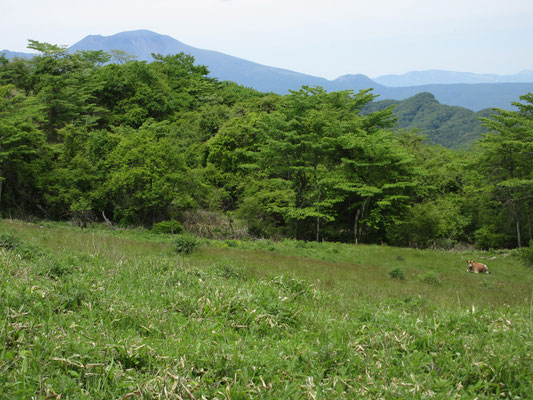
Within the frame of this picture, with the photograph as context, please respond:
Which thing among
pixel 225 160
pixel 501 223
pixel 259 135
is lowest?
pixel 501 223

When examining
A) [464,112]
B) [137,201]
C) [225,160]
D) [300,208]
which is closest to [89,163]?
[137,201]

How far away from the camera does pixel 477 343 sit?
420 centimetres

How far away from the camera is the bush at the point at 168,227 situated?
21.1m

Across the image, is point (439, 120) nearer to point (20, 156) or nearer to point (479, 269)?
point (479, 269)

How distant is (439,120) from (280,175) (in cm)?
13487

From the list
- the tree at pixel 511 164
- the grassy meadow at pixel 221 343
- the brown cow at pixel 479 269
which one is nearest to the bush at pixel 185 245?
the grassy meadow at pixel 221 343

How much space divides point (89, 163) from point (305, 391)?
2373 cm

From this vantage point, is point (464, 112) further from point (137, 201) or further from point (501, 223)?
point (137, 201)

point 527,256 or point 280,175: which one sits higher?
point 280,175

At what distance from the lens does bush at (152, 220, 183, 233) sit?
21120 mm

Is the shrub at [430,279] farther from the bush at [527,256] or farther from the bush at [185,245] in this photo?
the bush at [185,245]

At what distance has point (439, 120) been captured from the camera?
142000 mm

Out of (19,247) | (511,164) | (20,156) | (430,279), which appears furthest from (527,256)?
(20,156)

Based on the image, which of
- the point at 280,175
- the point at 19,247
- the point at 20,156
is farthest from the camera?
the point at 280,175
